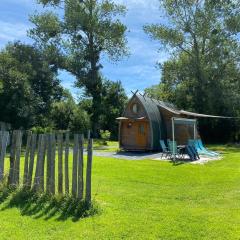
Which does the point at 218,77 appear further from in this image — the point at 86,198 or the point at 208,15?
the point at 86,198

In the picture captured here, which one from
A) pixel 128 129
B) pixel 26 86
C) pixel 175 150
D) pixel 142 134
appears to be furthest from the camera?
pixel 26 86

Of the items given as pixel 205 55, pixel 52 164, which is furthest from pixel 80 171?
pixel 205 55

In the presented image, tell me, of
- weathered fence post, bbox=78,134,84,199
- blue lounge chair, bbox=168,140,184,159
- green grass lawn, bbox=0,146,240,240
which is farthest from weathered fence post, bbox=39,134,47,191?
blue lounge chair, bbox=168,140,184,159

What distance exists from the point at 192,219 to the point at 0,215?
127 inches

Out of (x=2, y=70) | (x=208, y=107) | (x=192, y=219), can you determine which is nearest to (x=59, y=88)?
(x=2, y=70)

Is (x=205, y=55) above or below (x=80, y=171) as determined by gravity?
above

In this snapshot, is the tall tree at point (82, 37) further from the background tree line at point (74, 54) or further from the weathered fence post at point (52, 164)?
the weathered fence post at point (52, 164)

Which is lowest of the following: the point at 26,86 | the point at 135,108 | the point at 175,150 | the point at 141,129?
the point at 175,150

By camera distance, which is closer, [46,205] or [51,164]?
[46,205]

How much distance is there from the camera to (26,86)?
32.0 metres

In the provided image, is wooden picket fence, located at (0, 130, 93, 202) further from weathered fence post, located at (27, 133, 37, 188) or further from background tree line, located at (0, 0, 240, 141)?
background tree line, located at (0, 0, 240, 141)

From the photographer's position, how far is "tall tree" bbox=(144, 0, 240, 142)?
131 feet

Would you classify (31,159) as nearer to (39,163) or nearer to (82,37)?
(39,163)

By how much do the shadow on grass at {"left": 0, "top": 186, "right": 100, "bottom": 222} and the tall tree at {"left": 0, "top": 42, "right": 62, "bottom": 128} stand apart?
22.6 m
